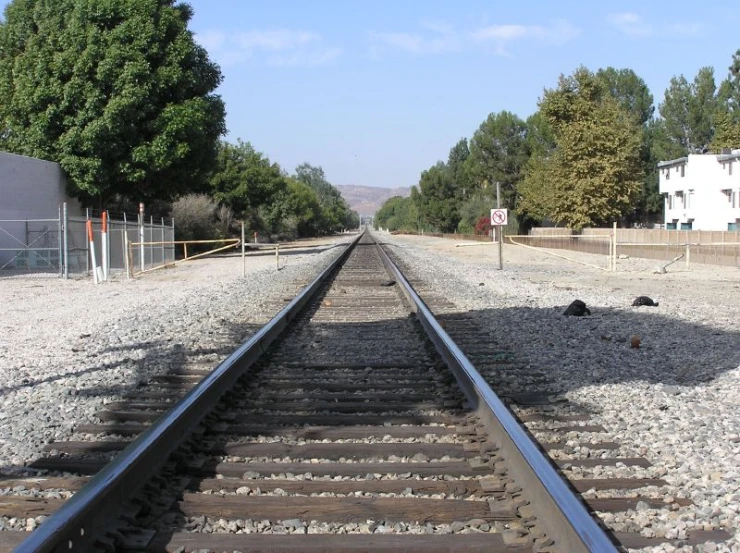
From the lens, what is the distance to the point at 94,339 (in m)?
11.2

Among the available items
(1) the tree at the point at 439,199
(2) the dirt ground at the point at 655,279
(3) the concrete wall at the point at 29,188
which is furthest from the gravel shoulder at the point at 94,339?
(1) the tree at the point at 439,199

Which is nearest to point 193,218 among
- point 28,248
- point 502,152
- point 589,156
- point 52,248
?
point 52,248

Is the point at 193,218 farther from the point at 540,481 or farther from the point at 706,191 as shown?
the point at 540,481

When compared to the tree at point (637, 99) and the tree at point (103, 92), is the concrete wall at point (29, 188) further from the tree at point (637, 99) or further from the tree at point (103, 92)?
the tree at point (637, 99)

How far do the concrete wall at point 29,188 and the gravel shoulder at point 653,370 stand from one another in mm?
17799

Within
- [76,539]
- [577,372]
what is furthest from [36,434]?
[577,372]

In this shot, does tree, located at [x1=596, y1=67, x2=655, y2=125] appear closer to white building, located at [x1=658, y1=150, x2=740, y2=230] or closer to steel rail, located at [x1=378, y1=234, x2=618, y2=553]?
white building, located at [x1=658, y1=150, x2=740, y2=230]

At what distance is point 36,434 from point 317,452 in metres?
2.23

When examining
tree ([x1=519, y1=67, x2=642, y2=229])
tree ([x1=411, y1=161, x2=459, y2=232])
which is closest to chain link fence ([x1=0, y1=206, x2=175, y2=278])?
tree ([x1=519, y1=67, x2=642, y2=229])

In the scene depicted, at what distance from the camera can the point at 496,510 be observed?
4.23 metres

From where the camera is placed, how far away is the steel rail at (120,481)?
11.6 ft

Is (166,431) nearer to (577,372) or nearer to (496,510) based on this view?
(496,510)

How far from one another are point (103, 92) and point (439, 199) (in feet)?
A: 317

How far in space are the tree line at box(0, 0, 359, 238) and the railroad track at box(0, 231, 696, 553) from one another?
28.6 metres
